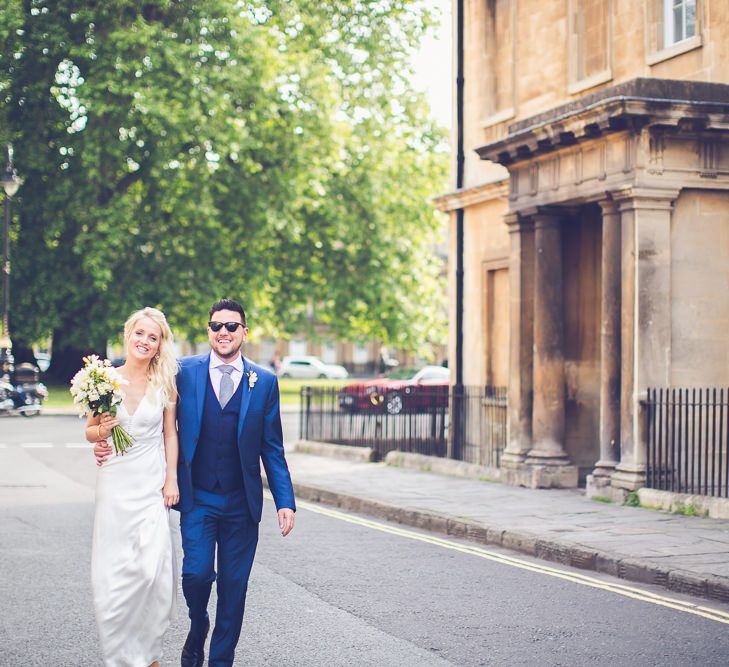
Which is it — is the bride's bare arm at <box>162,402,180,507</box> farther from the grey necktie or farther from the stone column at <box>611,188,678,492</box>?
the stone column at <box>611,188,678,492</box>

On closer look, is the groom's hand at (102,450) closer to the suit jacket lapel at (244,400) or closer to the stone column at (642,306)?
the suit jacket lapel at (244,400)

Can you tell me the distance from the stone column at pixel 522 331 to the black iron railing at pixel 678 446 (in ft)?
8.24

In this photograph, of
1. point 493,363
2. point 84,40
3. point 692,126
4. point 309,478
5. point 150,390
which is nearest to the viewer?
point 150,390

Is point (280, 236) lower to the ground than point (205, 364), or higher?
higher

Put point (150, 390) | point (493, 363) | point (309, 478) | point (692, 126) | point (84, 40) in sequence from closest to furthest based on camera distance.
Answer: point (150, 390), point (692, 126), point (309, 478), point (493, 363), point (84, 40)

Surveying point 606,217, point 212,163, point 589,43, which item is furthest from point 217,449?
point 212,163

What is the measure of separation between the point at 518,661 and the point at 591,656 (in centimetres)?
43

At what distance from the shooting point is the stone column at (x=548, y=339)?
16.0 m

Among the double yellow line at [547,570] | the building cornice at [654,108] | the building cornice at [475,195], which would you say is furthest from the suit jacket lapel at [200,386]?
the building cornice at [475,195]

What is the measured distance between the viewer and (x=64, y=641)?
7000 millimetres

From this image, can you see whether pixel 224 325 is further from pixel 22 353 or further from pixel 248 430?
pixel 22 353

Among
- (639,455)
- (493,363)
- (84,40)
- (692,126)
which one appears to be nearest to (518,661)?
(639,455)

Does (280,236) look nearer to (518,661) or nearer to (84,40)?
(84,40)

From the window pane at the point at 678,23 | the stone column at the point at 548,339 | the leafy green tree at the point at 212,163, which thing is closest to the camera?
the window pane at the point at 678,23
